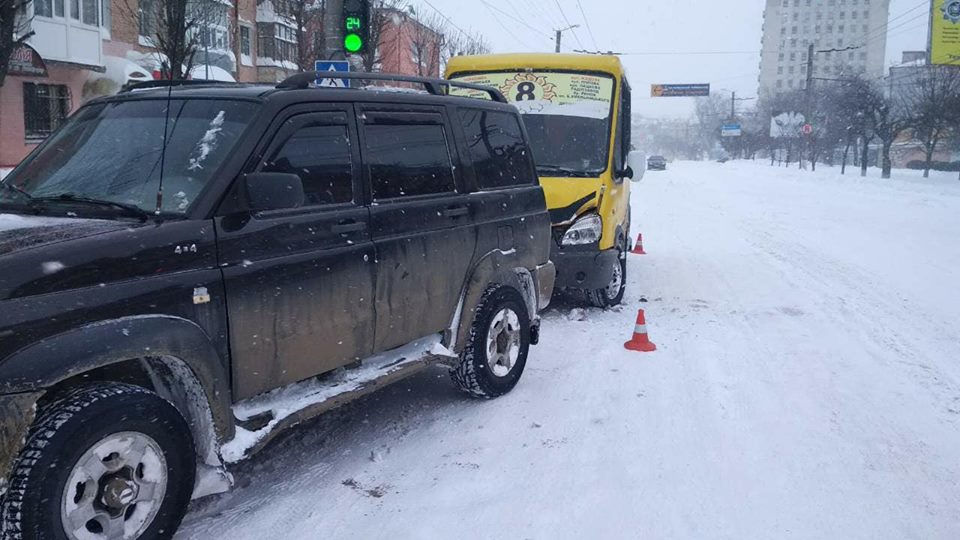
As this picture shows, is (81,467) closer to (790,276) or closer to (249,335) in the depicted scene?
(249,335)

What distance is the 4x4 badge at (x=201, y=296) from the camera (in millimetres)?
3227

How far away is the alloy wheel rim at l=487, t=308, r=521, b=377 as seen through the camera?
544cm

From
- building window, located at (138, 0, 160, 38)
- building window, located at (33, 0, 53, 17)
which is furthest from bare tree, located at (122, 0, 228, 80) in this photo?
building window, located at (33, 0, 53, 17)

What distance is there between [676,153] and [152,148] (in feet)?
550

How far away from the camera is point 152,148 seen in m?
3.67

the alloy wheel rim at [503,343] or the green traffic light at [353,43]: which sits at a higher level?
the green traffic light at [353,43]

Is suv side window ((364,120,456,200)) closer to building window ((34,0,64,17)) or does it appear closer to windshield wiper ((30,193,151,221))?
windshield wiper ((30,193,151,221))

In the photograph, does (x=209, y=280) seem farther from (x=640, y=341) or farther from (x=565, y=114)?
(x=565, y=114)

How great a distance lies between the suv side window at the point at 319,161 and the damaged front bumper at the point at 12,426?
1.50 meters

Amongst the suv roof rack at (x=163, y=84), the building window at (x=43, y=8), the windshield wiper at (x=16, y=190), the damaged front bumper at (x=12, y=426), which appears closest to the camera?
the damaged front bumper at (x=12, y=426)

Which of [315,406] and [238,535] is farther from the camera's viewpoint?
[315,406]

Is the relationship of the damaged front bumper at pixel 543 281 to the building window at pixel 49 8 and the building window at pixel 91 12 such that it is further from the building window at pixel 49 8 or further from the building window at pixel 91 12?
the building window at pixel 91 12

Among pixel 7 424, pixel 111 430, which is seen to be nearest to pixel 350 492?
pixel 111 430

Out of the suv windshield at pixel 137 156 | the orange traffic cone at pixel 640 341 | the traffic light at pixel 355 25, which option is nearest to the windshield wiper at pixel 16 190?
the suv windshield at pixel 137 156
